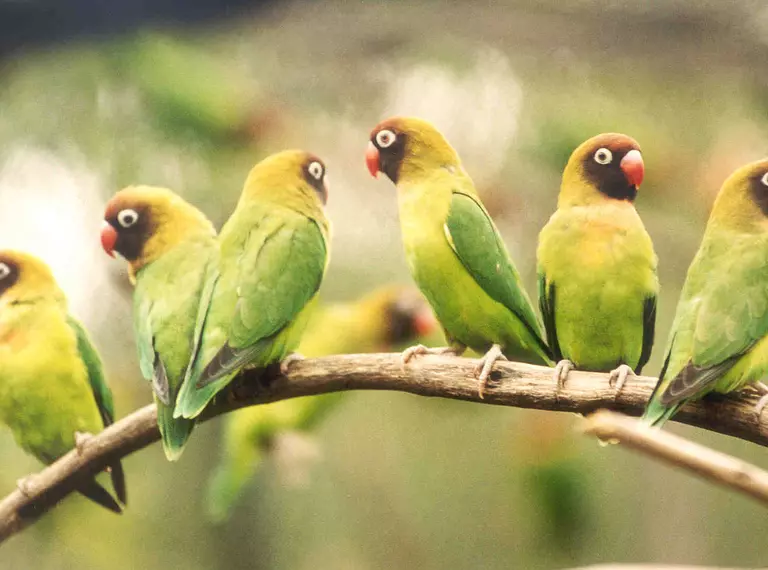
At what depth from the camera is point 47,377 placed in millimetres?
1885

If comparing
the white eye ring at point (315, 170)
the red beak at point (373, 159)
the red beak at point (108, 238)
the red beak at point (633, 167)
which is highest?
the red beak at point (633, 167)

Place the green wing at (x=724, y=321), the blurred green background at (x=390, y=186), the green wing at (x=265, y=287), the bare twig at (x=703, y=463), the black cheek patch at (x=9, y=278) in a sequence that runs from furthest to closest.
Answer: the black cheek patch at (x=9, y=278), the blurred green background at (x=390, y=186), the green wing at (x=265, y=287), the green wing at (x=724, y=321), the bare twig at (x=703, y=463)

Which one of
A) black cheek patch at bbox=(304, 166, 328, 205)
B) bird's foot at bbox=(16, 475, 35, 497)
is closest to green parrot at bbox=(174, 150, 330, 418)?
black cheek patch at bbox=(304, 166, 328, 205)

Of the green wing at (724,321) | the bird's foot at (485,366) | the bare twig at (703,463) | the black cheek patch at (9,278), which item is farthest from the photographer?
the black cheek patch at (9,278)

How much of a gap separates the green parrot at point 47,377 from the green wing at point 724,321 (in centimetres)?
131

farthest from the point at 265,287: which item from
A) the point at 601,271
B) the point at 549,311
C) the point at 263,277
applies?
the point at 601,271

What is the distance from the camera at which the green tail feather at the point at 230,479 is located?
6.33ft

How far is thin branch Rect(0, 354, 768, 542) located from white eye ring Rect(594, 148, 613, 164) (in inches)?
17.9

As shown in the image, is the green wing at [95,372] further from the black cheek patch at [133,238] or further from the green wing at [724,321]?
the green wing at [724,321]

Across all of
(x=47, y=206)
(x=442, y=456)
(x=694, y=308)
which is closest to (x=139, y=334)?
(x=47, y=206)

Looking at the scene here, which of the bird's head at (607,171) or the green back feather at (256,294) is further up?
the bird's head at (607,171)

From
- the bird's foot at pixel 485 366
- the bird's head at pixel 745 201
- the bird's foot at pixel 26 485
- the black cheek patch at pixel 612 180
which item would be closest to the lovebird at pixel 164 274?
the bird's foot at pixel 26 485

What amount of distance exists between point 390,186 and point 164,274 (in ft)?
1.92

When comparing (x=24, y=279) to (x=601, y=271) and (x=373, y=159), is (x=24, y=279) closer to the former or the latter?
(x=373, y=159)
